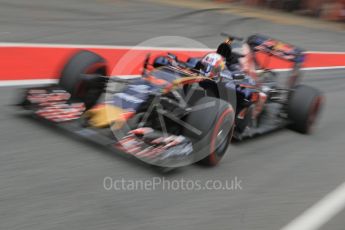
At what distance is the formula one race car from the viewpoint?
15.2 ft

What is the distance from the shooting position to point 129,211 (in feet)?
12.7

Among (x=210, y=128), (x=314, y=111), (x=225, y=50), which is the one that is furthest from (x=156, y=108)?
(x=314, y=111)

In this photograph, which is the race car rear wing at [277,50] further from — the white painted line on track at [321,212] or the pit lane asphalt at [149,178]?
the white painted line on track at [321,212]

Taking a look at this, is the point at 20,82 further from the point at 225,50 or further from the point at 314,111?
the point at 314,111

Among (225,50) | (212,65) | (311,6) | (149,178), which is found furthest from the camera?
(311,6)

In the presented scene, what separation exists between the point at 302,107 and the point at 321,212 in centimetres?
235

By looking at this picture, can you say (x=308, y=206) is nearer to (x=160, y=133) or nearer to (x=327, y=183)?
(x=327, y=183)

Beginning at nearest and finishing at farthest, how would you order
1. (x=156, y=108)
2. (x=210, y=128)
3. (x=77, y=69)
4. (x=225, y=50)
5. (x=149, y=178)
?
(x=149, y=178)
(x=210, y=128)
(x=156, y=108)
(x=77, y=69)
(x=225, y=50)

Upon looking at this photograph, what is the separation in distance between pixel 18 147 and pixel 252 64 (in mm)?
3145

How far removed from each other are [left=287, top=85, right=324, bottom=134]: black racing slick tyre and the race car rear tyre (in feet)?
8.25

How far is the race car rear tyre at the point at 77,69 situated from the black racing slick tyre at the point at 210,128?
3.84ft

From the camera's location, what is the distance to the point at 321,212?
14.9 feet

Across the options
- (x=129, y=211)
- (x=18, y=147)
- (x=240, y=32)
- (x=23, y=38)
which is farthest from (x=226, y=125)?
(x=240, y=32)

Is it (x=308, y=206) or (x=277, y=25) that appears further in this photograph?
(x=277, y=25)
